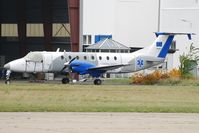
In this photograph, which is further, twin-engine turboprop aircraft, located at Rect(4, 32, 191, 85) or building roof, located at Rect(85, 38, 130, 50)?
building roof, located at Rect(85, 38, 130, 50)

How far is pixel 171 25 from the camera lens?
62531mm

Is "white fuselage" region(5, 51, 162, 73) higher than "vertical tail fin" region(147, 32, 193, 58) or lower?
lower

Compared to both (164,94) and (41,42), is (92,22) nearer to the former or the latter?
(41,42)

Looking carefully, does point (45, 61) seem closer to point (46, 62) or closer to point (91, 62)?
point (46, 62)

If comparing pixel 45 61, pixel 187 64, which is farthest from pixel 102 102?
pixel 187 64

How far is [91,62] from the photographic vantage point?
157 ft

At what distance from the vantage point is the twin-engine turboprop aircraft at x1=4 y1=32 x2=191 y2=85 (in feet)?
152
